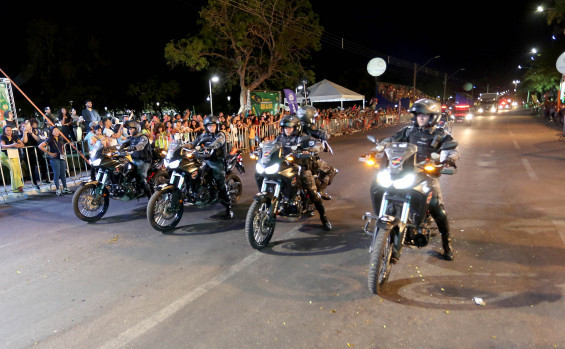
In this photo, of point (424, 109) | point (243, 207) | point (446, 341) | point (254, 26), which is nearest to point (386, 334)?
point (446, 341)

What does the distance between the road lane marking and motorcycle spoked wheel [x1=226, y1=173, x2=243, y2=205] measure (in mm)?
2877

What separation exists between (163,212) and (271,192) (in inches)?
77.2

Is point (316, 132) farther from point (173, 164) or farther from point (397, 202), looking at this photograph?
point (397, 202)

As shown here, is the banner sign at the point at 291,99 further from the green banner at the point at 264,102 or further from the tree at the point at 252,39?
the tree at the point at 252,39

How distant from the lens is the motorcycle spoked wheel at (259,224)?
17.1ft

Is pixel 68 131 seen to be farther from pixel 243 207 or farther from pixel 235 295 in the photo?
pixel 235 295

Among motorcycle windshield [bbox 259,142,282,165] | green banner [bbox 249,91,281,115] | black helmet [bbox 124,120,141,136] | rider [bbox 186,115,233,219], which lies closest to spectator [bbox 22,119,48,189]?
black helmet [bbox 124,120,141,136]

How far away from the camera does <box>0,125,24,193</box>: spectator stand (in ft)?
30.5

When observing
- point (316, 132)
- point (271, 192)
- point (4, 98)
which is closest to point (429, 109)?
point (271, 192)

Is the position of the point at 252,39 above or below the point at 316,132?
above

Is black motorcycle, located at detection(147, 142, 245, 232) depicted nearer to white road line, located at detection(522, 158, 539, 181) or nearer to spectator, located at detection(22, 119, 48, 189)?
spectator, located at detection(22, 119, 48, 189)

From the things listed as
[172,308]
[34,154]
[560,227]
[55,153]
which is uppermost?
[55,153]

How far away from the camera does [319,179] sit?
7438mm

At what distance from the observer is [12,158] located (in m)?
9.34
